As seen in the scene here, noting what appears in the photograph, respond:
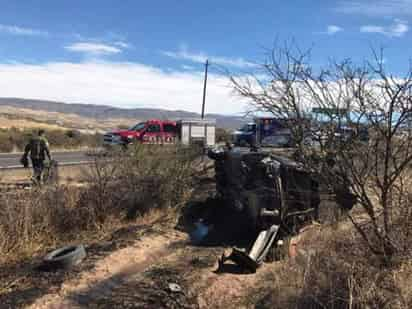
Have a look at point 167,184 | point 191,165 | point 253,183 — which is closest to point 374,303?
point 253,183

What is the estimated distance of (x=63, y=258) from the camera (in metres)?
6.66

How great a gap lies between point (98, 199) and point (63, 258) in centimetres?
267

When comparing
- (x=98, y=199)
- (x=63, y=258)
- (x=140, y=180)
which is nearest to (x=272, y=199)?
(x=140, y=180)

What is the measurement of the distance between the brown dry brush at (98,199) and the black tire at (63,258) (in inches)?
27.3

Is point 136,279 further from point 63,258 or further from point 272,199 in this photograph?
point 272,199

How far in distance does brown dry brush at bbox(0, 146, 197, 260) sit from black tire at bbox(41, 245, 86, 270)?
694mm

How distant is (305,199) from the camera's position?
27.7 ft

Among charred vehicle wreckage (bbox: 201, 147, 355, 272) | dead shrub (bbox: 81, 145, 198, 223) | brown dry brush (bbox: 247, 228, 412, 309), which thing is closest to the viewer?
brown dry brush (bbox: 247, 228, 412, 309)

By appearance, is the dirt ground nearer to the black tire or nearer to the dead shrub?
the black tire

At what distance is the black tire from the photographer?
6.59m

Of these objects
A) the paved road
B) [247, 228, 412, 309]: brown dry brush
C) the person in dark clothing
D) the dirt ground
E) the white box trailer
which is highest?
the white box trailer

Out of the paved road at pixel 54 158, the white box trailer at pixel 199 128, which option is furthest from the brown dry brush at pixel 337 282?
the white box trailer at pixel 199 128

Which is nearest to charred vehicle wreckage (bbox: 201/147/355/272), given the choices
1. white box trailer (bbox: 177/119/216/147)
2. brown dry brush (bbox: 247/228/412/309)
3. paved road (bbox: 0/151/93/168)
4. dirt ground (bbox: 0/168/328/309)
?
dirt ground (bbox: 0/168/328/309)

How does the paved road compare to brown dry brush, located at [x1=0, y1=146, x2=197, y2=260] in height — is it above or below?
below
